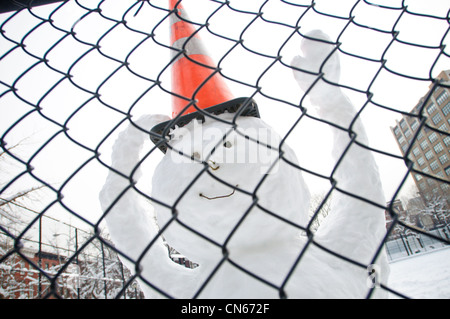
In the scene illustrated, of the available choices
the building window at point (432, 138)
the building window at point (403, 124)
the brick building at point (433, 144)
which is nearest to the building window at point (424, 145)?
the brick building at point (433, 144)

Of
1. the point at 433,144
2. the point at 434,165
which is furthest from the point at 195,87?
the point at 434,165

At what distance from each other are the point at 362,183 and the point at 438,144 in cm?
4360

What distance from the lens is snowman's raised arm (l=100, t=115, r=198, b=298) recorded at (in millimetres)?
1328

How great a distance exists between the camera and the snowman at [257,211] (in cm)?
112

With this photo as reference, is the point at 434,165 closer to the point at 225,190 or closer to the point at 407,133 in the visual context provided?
the point at 407,133

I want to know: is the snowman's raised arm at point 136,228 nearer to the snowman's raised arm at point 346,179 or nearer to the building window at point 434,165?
the snowman's raised arm at point 346,179

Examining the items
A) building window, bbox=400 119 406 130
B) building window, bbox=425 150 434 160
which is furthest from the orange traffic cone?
building window, bbox=400 119 406 130

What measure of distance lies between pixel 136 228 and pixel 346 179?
1042 millimetres

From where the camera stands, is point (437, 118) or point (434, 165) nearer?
point (437, 118)

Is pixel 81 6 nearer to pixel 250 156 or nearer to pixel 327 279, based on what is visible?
pixel 250 156

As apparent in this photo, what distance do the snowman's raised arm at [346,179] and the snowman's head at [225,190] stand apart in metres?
0.19

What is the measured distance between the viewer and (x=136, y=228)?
4.62 ft

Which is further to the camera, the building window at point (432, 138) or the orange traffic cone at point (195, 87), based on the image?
the building window at point (432, 138)
